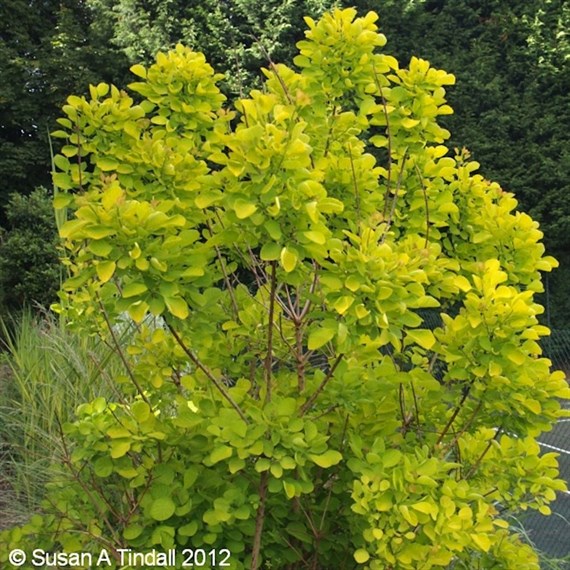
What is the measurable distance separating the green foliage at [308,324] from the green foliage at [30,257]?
501 cm

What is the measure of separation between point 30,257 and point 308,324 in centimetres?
560

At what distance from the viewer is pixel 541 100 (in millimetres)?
10586

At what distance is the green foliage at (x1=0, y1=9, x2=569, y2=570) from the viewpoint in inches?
A: 52.0

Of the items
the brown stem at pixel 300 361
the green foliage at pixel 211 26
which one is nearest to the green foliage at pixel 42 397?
the brown stem at pixel 300 361

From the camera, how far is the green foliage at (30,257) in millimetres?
6770

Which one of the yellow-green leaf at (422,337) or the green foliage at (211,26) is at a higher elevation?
the yellow-green leaf at (422,337)

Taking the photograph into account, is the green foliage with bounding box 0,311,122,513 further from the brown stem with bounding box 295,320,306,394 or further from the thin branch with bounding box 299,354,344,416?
the thin branch with bounding box 299,354,344,416

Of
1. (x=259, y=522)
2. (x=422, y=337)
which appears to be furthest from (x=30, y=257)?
(x=422, y=337)

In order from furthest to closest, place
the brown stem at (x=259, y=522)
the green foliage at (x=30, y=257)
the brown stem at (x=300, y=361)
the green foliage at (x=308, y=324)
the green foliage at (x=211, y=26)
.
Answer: the green foliage at (x=211, y=26) → the green foliage at (x=30, y=257) → the brown stem at (x=300, y=361) → the brown stem at (x=259, y=522) → the green foliage at (x=308, y=324)

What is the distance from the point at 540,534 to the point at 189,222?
3.80 m

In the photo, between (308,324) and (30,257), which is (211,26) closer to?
(30,257)

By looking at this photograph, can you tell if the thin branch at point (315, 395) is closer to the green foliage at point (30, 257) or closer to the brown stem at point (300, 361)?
the brown stem at point (300, 361)

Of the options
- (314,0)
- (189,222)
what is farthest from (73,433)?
(314,0)

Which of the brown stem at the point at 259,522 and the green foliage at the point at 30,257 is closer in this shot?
the brown stem at the point at 259,522
